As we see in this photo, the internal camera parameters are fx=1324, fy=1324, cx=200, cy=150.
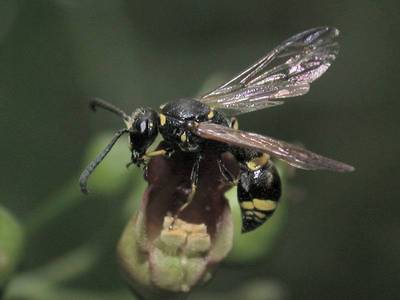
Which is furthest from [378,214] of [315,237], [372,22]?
[372,22]

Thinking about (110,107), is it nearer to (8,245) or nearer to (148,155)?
(148,155)

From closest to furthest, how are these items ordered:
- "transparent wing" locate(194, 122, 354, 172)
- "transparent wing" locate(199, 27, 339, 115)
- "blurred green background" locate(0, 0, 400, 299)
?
"transparent wing" locate(194, 122, 354, 172) < "transparent wing" locate(199, 27, 339, 115) < "blurred green background" locate(0, 0, 400, 299)

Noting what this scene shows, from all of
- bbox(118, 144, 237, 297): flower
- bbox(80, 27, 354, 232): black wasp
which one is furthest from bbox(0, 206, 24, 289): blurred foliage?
bbox(80, 27, 354, 232): black wasp

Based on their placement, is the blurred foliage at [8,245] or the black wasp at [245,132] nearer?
the black wasp at [245,132]

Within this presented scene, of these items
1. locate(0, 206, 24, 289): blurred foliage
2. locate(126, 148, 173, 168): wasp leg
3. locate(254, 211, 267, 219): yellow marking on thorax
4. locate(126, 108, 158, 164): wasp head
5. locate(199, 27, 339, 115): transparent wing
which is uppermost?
locate(126, 108, 158, 164): wasp head

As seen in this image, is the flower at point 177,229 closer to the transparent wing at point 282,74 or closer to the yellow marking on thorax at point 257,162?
the yellow marking on thorax at point 257,162

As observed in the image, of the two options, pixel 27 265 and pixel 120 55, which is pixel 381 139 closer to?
pixel 120 55

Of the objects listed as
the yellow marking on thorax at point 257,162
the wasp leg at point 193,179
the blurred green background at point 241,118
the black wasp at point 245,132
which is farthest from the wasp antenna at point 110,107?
the blurred green background at point 241,118

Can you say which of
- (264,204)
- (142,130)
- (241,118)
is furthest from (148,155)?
(241,118)

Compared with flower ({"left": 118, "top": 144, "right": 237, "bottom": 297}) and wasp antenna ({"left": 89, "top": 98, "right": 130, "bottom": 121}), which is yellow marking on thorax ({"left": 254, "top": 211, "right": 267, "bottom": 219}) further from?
wasp antenna ({"left": 89, "top": 98, "right": 130, "bottom": 121})
